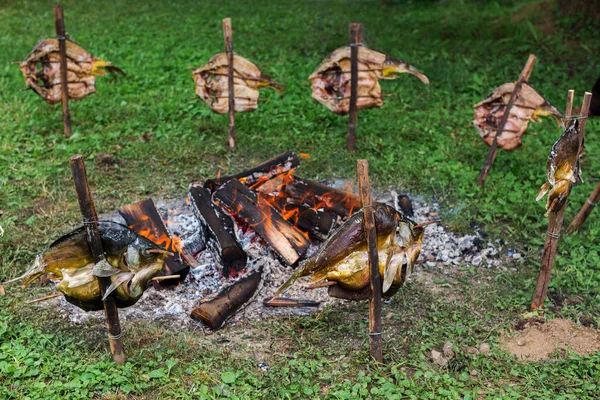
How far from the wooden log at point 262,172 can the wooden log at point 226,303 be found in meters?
1.12

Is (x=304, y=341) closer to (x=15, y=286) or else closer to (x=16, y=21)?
(x=15, y=286)

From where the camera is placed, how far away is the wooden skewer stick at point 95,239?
3.95m

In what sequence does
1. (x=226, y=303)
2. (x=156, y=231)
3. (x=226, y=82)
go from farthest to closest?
1. (x=226, y=82)
2. (x=156, y=231)
3. (x=226, y=303)

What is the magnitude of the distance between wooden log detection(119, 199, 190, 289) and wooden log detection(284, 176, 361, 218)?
1.16 metres

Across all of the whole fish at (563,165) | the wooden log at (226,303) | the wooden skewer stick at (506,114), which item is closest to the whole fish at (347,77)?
the wooden skewer stick at (506,114)

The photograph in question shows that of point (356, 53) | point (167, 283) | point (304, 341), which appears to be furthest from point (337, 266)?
point (356, 53)

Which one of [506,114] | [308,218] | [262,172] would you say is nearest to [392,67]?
[506,114]

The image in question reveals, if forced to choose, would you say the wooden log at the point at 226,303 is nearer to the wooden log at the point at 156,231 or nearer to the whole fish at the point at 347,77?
the wooden log at the point at 156,231

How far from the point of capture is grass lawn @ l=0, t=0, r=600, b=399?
14.3ft

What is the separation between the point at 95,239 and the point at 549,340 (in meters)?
3.20

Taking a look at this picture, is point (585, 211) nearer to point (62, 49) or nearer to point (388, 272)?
point (388, 272)

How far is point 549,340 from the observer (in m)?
4.81

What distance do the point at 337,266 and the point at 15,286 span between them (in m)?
2.64

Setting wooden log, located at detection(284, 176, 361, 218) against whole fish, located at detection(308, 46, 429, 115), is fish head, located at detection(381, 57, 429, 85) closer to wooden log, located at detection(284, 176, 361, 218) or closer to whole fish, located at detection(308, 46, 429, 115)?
whole fish, located at detection(308, 46, 429, 115)
